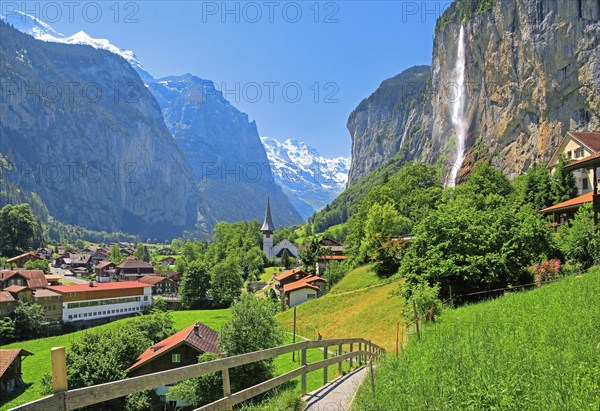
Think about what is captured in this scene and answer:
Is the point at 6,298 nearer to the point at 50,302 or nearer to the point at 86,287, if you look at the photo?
the point at 50,302

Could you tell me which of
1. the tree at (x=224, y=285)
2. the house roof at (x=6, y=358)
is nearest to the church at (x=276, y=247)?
the tree at (x=224, y=285)

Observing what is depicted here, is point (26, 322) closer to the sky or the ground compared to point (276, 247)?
closer to the ground

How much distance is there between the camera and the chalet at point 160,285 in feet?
324

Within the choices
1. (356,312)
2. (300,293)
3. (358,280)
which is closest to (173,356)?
(356,312)

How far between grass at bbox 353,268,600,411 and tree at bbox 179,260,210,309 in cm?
7436

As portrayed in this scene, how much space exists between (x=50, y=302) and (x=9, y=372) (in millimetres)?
30695

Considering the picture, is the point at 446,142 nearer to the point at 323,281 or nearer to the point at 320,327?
the point at 323,281

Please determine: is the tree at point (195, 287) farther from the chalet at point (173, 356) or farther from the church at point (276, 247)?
the chalet at point (173, 356)

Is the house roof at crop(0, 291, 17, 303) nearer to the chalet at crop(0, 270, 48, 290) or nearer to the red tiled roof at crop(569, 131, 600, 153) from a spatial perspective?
the chalet at crop(0, 270, 48, 290)

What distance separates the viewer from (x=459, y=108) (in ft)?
397

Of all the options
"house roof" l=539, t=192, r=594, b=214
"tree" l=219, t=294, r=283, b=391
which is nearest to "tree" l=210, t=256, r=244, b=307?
"tree" l=219, t=294, r=283, b=391

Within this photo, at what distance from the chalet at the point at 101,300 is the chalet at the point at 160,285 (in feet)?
54.1

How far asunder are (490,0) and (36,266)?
402ft

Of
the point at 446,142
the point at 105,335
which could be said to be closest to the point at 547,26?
the point at 446,142
